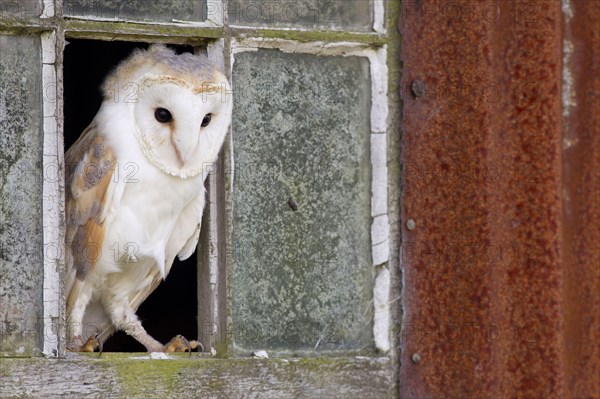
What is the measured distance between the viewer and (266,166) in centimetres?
513

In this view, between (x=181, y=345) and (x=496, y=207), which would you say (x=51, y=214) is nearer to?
(x=181, y=345)

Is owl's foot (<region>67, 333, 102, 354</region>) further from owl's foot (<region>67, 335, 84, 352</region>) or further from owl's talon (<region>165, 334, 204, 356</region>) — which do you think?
owl's talon (<region>165, 334, 204, 356</region>)

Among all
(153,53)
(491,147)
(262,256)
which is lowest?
(262,256)

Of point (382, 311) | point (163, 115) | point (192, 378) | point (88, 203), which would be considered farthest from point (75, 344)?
point (382, 311)

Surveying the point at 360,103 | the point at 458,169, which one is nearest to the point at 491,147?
the point at 458,169

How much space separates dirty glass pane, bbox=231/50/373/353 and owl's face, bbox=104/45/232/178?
0.09 meters

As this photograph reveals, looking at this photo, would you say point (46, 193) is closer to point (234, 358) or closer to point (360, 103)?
point (234, 358)

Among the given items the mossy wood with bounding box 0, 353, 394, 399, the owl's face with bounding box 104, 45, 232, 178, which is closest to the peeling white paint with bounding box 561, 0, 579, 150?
the mossy wood with bounding box 0, 353, 394, 399

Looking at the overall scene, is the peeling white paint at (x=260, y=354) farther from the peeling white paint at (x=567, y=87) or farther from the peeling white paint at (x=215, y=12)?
the peeling white paint at (x=567, y=87)

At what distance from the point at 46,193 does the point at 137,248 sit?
657 millimetres

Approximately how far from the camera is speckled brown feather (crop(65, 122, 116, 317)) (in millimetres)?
5152

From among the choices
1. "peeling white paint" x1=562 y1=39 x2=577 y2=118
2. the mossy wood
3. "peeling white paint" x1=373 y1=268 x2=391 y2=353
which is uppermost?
"peeling white paint" x1=562 y1=39 x2=577 y2=118

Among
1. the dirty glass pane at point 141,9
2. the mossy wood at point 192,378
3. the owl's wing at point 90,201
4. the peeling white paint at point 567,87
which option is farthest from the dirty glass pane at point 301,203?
the peeling white paint at point 567,87

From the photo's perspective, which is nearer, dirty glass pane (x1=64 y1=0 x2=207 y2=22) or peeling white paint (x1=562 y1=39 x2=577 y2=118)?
dirty glass pane (x1=64 y1=0 x2=207 y2=22)
